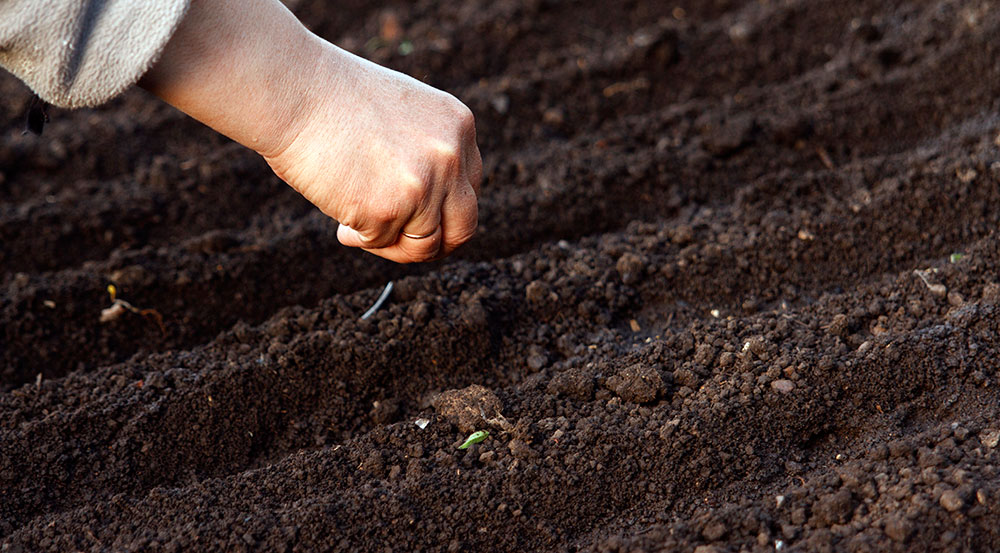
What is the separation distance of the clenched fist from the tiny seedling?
1254 millimetres

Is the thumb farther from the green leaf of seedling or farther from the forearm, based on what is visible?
the green leaf of seedling

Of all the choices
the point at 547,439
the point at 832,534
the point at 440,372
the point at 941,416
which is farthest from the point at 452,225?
the point at 941,416

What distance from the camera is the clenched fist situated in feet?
5.08

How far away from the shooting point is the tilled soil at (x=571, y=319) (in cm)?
190

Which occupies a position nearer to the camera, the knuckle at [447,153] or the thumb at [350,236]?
the knuckle at [447,153]

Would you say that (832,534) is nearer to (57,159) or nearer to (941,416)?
(941,416)

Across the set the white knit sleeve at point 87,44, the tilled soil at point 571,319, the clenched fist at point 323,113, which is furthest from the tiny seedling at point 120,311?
the white knit sleeve at point 87,44

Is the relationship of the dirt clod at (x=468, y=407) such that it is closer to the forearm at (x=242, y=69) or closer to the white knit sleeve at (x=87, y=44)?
the forearm at (x=242, y=69)

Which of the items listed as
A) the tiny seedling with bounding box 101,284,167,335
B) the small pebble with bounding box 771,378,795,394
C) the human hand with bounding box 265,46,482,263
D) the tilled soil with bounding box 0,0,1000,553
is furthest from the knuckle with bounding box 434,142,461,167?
the tiny seedling with bounding box 101,284,167,335

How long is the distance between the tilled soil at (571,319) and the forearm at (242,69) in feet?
2.63

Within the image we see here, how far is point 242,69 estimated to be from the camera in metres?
1.57

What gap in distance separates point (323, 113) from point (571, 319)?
1151mm

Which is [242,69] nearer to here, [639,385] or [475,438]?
[475,438]

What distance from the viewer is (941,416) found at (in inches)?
80.2
